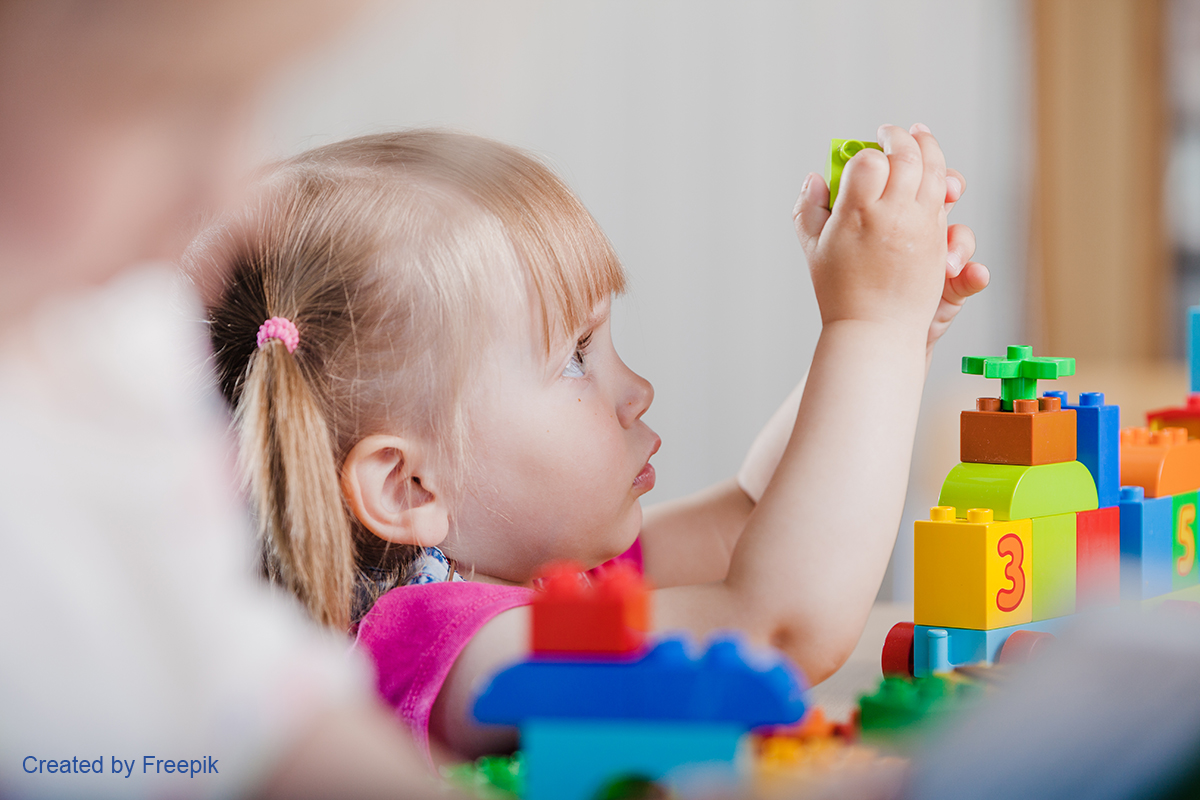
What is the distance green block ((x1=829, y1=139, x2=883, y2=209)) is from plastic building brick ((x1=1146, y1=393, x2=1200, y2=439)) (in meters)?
0.19

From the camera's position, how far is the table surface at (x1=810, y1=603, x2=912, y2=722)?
0.30m

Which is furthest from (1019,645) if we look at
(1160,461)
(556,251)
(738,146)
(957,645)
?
(738,146)

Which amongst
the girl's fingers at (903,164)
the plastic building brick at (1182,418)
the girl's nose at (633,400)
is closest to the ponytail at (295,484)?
the girl's nose at (633,400)

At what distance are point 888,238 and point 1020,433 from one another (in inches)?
→ 3.3

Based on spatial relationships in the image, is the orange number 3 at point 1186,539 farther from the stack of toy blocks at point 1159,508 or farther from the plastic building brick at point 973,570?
the plastic building brick at point 973,570

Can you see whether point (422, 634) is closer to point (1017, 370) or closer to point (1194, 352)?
point (1017, 370)

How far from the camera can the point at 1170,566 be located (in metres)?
0.39

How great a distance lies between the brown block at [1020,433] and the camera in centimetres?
35

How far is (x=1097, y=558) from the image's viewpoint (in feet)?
1.20

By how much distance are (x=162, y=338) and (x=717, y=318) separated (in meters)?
1.11

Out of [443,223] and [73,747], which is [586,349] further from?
[73,747]

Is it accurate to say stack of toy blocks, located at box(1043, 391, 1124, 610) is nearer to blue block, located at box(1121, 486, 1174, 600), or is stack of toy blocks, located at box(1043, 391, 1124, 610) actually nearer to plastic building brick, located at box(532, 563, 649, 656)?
blue block, located at box(1121, 486, 1174, 600)

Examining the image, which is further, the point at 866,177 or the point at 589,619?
the point at 866,177

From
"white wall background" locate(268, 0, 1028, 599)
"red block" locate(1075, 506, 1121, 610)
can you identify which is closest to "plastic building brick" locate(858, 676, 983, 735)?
"red block" locate(1075, 506, 1121, 610)
